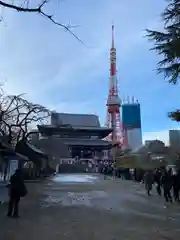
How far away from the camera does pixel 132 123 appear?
126938 mm

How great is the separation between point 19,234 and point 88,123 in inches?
3029

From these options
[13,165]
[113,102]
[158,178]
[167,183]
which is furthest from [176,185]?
[113,102]

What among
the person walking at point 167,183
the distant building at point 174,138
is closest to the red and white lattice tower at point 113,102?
the distant building at point 174,138

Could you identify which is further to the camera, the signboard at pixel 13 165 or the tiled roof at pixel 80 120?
the tiled roof at pixel 80 120

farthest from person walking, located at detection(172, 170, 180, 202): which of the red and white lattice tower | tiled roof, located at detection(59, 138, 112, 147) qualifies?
the red and white lattice tower

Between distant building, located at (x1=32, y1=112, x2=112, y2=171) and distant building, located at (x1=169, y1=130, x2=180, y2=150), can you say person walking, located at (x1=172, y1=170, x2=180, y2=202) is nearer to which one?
distant building, located at (x1=169, y1=130, x2=180, y2=150)

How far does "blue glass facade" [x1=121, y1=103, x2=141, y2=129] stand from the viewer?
127m

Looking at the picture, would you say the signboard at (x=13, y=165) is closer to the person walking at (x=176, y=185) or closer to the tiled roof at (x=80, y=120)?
the person walking at (x=176, y=185)

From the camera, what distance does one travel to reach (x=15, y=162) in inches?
859

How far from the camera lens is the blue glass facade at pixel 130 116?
12698 cm

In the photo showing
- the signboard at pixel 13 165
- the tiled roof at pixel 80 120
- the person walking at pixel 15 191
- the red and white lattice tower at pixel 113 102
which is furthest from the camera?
the red and white lattice tower at pixel 113 102

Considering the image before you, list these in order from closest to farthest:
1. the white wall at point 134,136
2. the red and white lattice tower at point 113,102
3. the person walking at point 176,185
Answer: the person walking at point 176,185
the red and white lattice tower at point 113,102
the white wall at point 134,136

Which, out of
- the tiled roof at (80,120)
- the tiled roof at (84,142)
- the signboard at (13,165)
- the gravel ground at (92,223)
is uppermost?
the tiled roof at (80,120)

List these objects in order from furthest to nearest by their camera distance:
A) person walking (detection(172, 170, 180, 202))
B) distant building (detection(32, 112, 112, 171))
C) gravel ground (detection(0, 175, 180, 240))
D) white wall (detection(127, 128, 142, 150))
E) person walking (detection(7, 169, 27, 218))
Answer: white wall (detection(127, 128, 142, 150))
distant building (detection(32, 112, 112, 171))
person walking (detection(172, 170, 180, 202))
person walking (detection(7, 169, 27, 218))
gravel ground (detection(0, 175, 180, 240))
